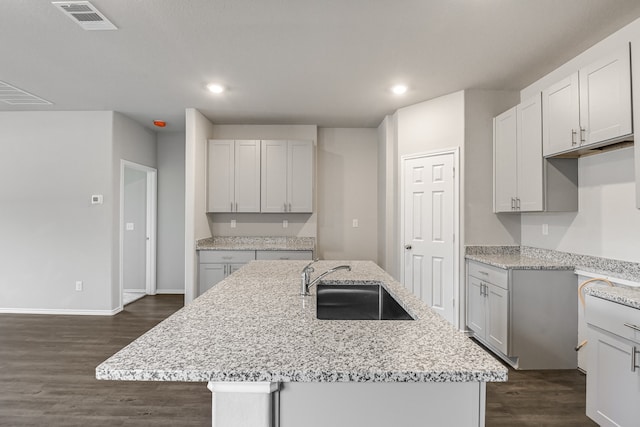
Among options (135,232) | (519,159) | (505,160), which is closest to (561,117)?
(519,159)

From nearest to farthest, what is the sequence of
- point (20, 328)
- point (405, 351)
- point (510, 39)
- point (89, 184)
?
point (405, 351) < point (510, 39) < point (20, 328) < point (89, 184)

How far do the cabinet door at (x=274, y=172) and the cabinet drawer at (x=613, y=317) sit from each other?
3466mm

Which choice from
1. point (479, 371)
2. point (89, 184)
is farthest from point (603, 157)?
point (89, 184)

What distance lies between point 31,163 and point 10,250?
117 centimetres

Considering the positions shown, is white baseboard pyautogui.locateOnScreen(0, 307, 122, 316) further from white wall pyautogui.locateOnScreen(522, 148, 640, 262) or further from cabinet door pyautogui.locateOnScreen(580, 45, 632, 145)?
cabinet door pyautogui.locateOnScreen(580, 45, 632, 145)

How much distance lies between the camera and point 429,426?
96 cm

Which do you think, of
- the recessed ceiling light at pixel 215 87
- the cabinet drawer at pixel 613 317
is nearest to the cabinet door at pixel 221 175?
the recessed ceiling light at pixel 215 87

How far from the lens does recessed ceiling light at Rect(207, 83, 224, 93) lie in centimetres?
349

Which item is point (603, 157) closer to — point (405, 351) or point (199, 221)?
point (405, 351)

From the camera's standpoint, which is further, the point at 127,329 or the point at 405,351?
the point at 127,329

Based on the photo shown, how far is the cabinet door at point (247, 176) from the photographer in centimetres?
463

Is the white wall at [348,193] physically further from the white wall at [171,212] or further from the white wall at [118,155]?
the white wall at [118,155]

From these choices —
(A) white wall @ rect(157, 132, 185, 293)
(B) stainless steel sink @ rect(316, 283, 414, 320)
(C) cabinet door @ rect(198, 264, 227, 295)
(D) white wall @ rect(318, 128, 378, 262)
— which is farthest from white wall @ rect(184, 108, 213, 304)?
(B) stainless steel sink @ rect(316, 283, 414, 320)

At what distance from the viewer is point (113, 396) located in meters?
2.45
